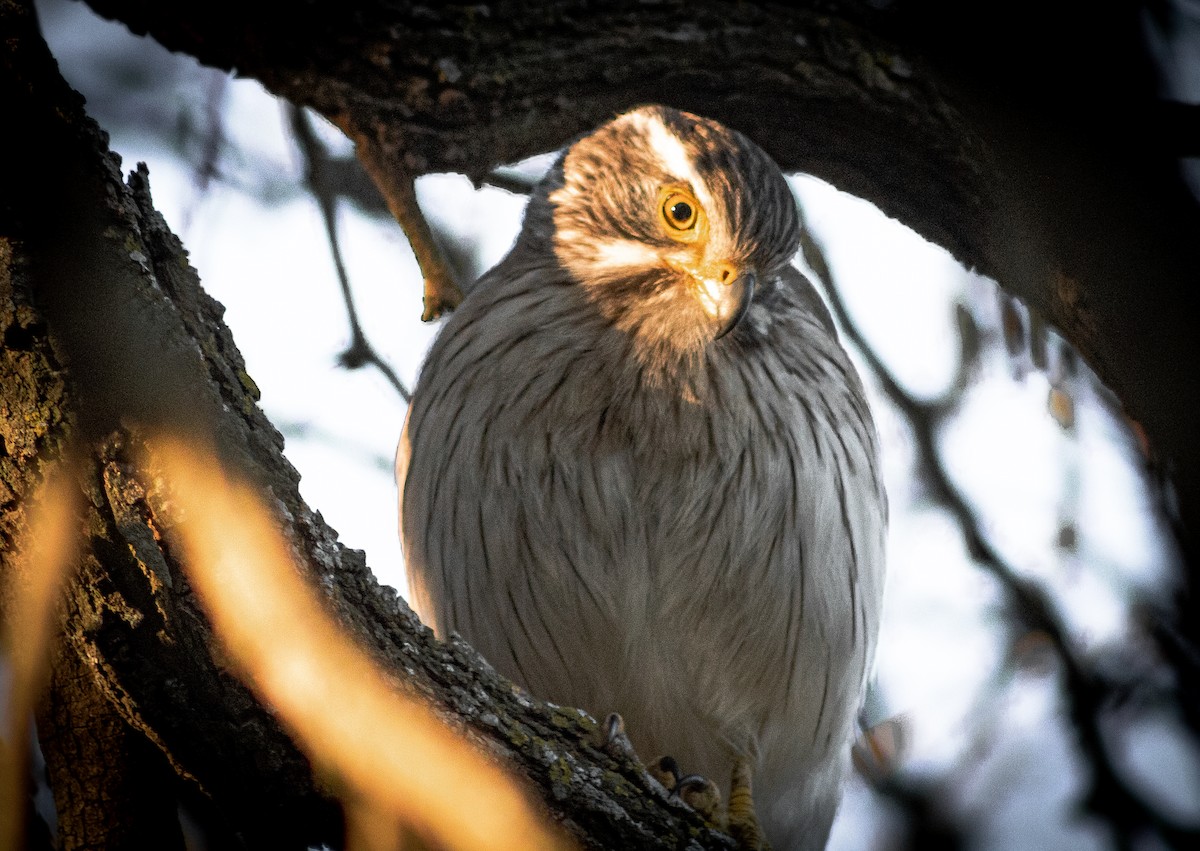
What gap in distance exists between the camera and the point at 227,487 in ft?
7.13

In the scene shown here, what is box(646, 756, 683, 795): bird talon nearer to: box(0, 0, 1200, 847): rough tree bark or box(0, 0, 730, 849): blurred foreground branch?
box(0, 0, 1200, 847): rough tree bark

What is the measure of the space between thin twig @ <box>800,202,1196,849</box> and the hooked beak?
132cm

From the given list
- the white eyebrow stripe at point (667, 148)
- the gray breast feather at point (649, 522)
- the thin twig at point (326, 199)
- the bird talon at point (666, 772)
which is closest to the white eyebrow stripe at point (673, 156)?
the white eyebrow stripe at point (667, 148)

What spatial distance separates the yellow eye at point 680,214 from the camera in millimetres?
3529

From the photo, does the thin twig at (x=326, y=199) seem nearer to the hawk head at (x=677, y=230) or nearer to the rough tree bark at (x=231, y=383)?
the hawk head at (x=677, y=230)

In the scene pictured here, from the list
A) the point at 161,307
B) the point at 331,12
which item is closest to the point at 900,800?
the point at 161,307

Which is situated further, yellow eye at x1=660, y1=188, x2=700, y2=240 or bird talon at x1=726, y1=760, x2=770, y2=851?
yellow eye at x1=660, y1=188, x2=700, y2=240

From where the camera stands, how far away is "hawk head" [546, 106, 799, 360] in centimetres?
341

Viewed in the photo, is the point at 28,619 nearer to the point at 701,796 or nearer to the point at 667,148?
the point at 701,796

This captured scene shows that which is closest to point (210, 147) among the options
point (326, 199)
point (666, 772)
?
point (326, 199)

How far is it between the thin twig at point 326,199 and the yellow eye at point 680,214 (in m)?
1.47

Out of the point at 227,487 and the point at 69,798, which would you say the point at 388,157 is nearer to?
the point at 227,487

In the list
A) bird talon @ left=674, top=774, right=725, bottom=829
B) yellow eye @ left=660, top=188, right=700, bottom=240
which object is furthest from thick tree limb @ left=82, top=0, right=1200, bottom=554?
bird talon @ left=674, top=774, right=725, bottom=829

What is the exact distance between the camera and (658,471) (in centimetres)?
359
